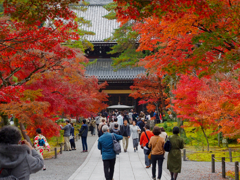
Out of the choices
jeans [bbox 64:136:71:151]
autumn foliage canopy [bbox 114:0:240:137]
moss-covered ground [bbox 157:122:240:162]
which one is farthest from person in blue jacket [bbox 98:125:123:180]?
jeans [bbox 64:136:71:151]

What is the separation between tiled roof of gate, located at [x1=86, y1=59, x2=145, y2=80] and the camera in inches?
1141

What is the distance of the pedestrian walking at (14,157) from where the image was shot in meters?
3.09

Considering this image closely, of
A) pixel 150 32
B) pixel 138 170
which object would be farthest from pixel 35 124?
pixel 150 32

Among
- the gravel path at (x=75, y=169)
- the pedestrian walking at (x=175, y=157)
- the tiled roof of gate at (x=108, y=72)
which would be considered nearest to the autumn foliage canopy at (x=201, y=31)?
the pedestrian walking at (x=175, y=157)

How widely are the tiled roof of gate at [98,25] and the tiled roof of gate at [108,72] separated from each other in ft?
9.83

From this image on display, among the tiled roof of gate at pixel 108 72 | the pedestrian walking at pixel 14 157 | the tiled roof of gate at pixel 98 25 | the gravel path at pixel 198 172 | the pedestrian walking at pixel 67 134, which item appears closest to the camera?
the pedestrian walking at pixel 14 157

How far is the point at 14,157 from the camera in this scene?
3.12 m

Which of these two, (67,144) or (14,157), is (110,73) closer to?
(67,144)

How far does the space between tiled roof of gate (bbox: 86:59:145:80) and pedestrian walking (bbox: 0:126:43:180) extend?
25.4 m

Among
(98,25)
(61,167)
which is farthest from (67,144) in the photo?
(98,25)

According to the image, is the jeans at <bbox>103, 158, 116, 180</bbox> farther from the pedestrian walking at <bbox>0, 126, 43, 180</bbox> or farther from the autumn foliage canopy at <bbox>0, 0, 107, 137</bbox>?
the pedestrian walking at <bbox>0, 126, 43, 180</bbox>

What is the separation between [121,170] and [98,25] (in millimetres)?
28108

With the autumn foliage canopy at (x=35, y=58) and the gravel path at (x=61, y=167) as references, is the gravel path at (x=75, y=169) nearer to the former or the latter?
the gravel path at (x=61, y=167)

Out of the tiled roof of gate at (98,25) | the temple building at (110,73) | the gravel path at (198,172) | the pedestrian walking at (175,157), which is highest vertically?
the tiled roof of gate at (98,25)
